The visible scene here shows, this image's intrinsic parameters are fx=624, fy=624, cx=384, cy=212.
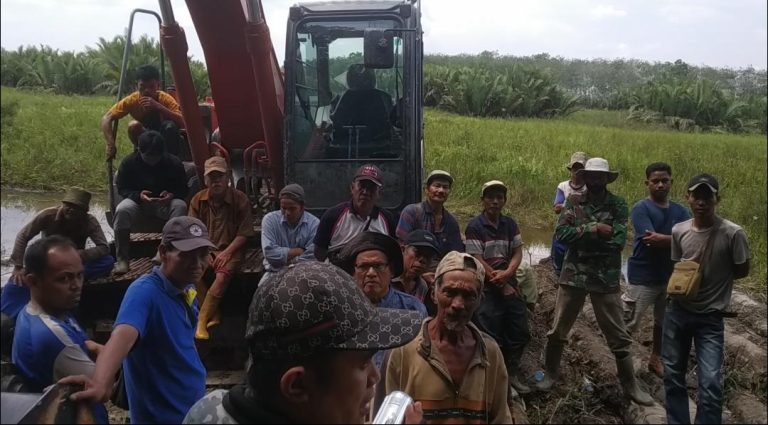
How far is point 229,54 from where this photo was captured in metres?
4.56

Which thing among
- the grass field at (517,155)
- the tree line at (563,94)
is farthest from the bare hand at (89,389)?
the tree line at (563,94)

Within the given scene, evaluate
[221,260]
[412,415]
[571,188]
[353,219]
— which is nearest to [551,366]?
[353,219]

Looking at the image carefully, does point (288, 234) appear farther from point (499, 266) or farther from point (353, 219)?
point (499, 266)

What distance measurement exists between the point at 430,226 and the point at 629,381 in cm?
161

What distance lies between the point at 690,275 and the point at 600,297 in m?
0.67

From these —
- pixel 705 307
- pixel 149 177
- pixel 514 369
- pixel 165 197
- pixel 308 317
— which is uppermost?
pixel 308 317

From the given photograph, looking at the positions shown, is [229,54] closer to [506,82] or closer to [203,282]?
[203,282]

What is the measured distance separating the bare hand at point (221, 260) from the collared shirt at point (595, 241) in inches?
86.6

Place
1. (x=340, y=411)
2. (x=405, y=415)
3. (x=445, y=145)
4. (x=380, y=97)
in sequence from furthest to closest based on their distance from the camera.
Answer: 1. (x=445, y=145)
2. (x=380, y=97)
3. (x=405, y=415)
4. (x=340, y=411)

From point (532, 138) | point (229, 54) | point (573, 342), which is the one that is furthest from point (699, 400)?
point (532, 138)

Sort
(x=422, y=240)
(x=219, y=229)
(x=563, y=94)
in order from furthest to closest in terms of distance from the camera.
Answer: (x=563, y=94) → (x=219, y=229) → (x=422, y=240)

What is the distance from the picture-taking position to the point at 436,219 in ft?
13.5

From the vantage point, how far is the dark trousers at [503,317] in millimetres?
4102

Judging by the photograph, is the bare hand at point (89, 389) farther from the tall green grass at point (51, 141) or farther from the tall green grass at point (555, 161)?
the tall green grass at point (555, 161)
